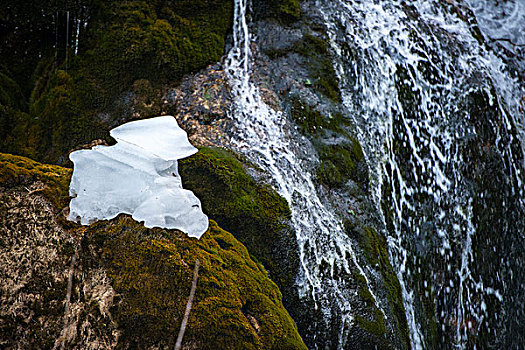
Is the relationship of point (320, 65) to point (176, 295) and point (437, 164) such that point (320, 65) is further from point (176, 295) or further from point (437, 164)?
point (176, 295)

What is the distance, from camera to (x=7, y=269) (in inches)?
91.7

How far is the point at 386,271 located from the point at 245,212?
1.67m

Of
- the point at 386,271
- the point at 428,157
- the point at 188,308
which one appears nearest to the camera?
the point at 188,308

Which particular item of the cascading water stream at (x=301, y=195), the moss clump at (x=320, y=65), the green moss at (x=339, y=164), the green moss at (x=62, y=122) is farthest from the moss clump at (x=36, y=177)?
the moss clump at (x=320, y=65)

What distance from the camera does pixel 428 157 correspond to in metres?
5.46

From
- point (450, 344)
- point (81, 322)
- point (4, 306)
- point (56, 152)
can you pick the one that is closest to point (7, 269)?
point (4, 306)

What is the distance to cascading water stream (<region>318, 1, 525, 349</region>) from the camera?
16.4ft

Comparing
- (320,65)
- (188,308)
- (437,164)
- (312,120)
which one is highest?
(320,65)

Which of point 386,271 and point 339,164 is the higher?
point 339,164

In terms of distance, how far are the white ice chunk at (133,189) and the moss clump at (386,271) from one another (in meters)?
2.05

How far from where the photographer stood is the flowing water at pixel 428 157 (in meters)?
4.71

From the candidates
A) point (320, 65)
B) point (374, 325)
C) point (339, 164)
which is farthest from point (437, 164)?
point (374, 325)

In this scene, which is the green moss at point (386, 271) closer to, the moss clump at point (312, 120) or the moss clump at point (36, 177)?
the moss clump at point (312, 120)

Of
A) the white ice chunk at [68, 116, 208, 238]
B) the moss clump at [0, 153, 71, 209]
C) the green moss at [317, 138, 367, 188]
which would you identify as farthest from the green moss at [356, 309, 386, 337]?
the moss clump at [0, 153, 71, 209]
